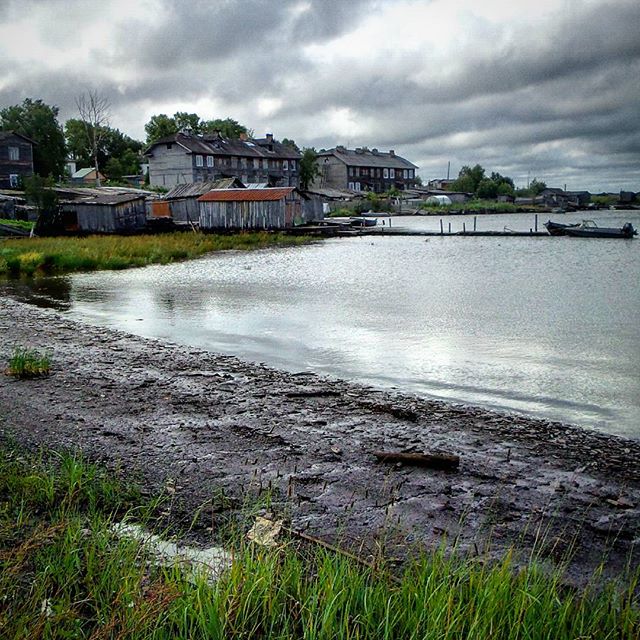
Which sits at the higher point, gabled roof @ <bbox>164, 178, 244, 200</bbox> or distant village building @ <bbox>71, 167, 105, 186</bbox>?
distant village building @ <bbox>71, 167, 105, 186</bbox>

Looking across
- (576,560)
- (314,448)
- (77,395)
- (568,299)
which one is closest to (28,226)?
(568,299)

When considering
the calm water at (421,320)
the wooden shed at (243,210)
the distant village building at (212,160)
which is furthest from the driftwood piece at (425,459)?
the distant village building at (212,160)

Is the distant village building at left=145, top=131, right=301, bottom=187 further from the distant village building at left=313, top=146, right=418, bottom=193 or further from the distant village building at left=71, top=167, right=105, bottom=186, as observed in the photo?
the distant village building at left=313, top=146, right=418, bottom=193

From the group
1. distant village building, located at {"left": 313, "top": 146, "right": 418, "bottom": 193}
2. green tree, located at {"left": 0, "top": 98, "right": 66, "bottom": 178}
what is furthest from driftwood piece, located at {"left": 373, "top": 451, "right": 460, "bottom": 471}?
distant village building, located at {"left": 313, "top": 146, "right": 418, "bottom": 193}

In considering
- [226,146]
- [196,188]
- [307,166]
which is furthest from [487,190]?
[196,188]

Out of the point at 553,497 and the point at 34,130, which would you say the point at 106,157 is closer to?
the point at 34,130

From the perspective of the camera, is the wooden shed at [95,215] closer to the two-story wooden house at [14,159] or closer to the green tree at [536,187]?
the two-story wooden house at [14,159]

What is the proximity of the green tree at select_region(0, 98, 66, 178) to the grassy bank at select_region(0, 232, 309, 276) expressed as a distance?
26045mm

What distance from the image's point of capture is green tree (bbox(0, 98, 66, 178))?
61.8 m

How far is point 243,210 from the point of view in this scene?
5447cm

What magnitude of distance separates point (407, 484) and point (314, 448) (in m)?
1.24

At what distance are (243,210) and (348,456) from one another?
4987 cm

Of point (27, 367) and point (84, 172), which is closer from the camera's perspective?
point (27, 367)

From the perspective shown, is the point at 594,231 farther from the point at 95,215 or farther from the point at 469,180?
the point at 469,180
